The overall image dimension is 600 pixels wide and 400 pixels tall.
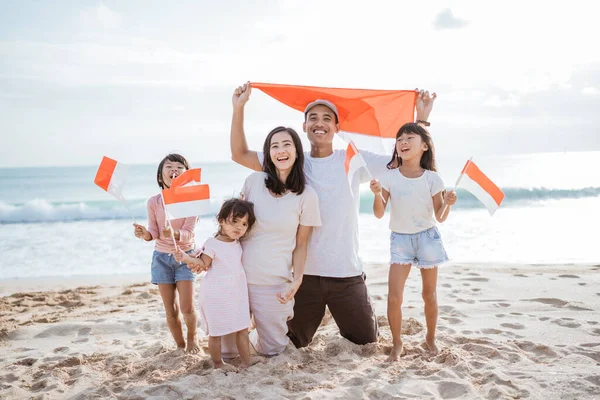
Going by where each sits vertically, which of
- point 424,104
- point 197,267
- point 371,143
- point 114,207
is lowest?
point 197,267

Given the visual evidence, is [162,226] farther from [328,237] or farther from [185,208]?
[328,237]

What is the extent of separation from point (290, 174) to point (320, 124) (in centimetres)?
60

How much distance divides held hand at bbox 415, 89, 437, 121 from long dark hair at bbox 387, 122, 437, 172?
364mm

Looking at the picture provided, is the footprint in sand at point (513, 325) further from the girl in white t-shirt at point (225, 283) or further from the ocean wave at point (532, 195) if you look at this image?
the ocean wave at point (532, 195)

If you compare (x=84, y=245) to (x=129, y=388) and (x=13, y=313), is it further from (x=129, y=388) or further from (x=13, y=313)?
(x=129, y=388)

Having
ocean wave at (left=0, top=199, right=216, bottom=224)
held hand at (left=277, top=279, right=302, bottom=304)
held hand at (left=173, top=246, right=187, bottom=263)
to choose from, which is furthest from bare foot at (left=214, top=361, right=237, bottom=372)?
ocean wave at (left=0, top=199, right=216, bottom=224)

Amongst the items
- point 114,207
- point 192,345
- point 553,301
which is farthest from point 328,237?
point 114,207

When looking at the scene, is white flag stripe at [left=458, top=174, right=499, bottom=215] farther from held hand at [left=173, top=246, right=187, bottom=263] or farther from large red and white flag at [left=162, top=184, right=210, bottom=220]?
held hand at [left=173, top=246, right=187, bottom=263]

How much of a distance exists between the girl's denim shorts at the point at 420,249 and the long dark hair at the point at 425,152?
0.58m

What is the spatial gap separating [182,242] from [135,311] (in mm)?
2417

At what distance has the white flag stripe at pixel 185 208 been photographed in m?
4.00

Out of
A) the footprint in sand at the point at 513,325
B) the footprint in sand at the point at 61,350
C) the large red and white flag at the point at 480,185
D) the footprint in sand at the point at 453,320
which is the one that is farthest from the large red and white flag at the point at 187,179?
the footprint in sand at the point at 513,325

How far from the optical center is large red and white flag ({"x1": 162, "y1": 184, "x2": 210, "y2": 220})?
158 inches

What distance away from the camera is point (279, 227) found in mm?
4145
